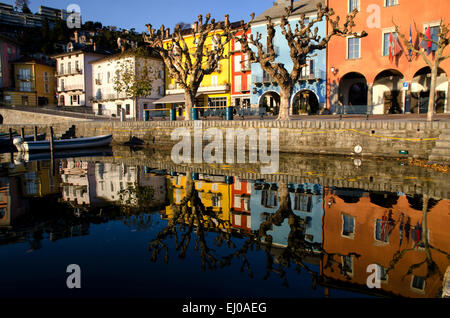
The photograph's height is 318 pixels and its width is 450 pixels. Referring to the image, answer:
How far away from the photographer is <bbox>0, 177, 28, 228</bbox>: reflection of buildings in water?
8442 mm

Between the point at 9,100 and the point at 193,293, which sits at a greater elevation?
the point at 9,100

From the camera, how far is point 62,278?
518 centimetres

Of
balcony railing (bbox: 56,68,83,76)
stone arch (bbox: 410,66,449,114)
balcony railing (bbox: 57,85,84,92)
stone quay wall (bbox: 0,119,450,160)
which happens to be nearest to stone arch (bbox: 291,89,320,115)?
stone arch (bbox: 410,66,449,114)

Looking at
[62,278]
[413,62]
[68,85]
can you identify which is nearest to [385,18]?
[413,62]

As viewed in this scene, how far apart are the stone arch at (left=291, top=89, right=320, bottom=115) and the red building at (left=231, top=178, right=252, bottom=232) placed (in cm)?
2539

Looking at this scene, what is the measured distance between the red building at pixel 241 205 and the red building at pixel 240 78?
102 ft

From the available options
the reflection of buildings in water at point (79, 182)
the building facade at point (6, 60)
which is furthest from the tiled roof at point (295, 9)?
the building facade at point (6, 60)

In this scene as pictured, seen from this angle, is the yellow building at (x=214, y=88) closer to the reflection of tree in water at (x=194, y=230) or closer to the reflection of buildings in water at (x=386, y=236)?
the reflection of tree in water at (x=194, y=230)

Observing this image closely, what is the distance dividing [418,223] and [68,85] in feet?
197

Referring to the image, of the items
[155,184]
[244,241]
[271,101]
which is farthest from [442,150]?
[271,101]

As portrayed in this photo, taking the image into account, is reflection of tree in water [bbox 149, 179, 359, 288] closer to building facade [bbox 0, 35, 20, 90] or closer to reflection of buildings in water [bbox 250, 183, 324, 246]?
reflection of buildings in water [bbox 250, 183, 324, 246]

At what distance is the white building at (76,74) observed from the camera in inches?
2190

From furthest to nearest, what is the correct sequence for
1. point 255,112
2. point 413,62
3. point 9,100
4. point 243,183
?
point 9,100 < point 255,112 < point 413,62 < point 243,183

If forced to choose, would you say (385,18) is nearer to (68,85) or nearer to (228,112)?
(228,112)
